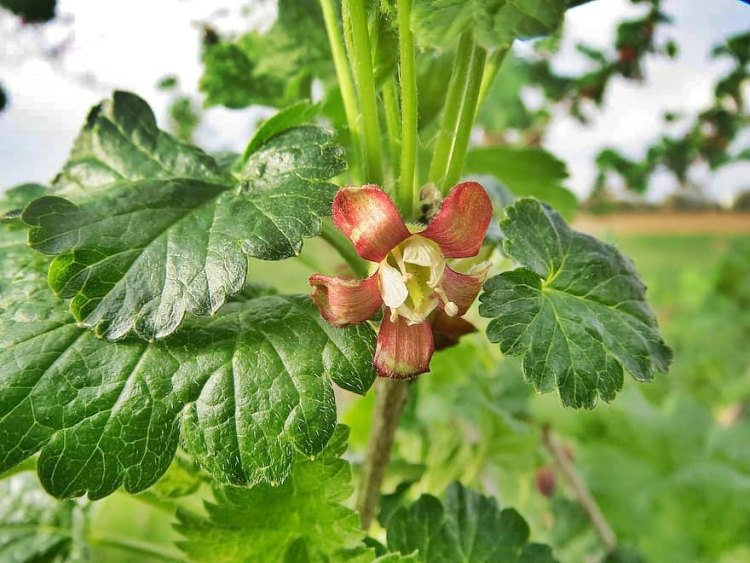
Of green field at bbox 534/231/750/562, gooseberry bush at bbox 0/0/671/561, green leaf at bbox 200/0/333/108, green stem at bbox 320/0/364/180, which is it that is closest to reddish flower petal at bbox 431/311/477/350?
gooseberry bush at bbox 0/0/671/561

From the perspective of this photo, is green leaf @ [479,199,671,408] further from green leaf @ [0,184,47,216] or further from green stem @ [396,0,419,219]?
green leaf @ [0,184,47,216]

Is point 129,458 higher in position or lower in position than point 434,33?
lower

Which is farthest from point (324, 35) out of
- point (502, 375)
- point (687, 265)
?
point (687, 265)

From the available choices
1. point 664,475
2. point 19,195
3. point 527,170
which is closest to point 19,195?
point 19,195

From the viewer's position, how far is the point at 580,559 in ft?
3.01

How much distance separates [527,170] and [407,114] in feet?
1.29

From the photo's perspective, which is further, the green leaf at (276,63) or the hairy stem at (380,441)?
the green leaf at (276,63)

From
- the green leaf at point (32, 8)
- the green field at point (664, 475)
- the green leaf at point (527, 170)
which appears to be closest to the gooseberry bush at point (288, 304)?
the green leaf at point (527, 170)

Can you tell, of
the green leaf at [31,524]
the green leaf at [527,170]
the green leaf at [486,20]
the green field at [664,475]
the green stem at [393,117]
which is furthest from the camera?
the green field at [664,475]

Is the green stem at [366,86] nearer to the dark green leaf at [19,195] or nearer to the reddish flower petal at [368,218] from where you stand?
the reddish flower petal at [368,218]

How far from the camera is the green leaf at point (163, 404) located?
1.02 feet

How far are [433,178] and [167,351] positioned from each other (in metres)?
0.18

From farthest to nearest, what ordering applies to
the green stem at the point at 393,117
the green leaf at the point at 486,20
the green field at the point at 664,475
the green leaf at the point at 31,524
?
1. the green field at the point at 664,475
2. the green leaf at the point at 31,524
3. the green stem at the point at 393,117
4. the green leaf at the point at 486,20

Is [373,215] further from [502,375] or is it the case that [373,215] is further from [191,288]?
[502,375]
